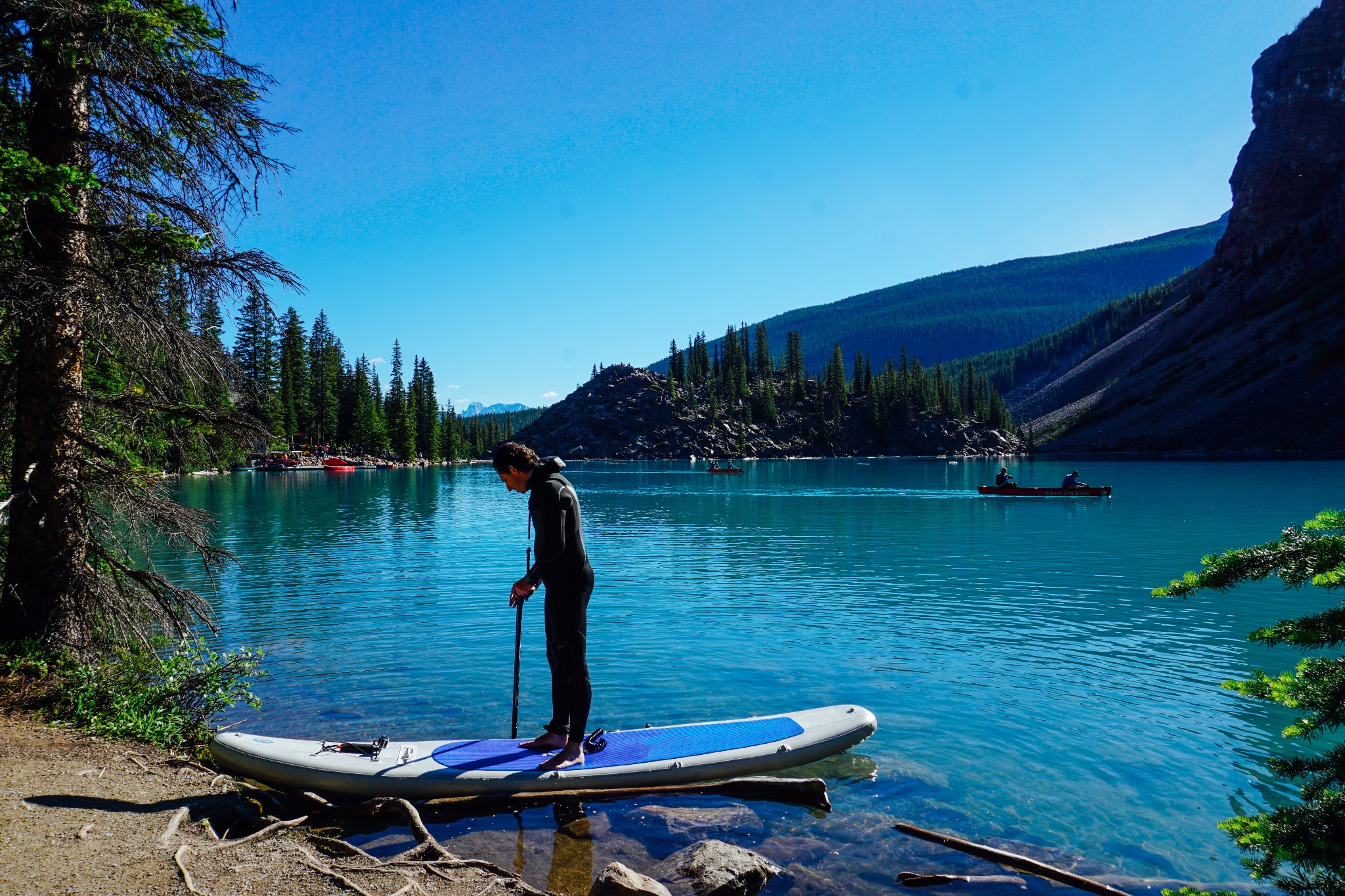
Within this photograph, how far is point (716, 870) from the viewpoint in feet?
23.6

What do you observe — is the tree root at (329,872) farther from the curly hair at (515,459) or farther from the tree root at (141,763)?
the curly hair at (515,459)

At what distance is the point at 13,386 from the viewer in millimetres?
9852

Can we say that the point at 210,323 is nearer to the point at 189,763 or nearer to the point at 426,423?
the point at 189,763

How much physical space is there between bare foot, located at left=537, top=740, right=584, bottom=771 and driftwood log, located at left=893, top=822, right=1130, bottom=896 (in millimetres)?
3547

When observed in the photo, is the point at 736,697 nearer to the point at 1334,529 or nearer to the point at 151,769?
the point at 151,769

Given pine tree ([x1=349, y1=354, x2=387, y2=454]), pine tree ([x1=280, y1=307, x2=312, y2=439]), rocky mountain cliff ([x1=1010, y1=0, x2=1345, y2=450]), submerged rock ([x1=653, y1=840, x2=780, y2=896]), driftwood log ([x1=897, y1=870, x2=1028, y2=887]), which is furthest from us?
rocky mountain cliff ([x1=1010, y1=0, x2=1345, y2=450])

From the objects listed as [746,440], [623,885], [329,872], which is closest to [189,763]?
[329,872]

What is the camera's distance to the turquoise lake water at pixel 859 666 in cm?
862

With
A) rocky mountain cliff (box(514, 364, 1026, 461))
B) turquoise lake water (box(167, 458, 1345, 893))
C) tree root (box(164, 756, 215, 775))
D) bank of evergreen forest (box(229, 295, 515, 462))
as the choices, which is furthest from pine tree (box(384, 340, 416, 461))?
tree root (box(164, 756, 215, 775))

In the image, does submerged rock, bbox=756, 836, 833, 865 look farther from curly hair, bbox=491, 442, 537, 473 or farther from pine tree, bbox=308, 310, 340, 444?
pine tree, bbox=308, 310, 340, 444

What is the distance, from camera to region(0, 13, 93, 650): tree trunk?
30.5 feet

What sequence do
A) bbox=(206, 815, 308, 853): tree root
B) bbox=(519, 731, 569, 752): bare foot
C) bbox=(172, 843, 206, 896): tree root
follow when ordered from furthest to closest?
bbox=(519, 731, 569, 752): bare foot < bbox=(206, 815, 308, 853): tree root < bbox=(172, 843, 206, 896): tree root

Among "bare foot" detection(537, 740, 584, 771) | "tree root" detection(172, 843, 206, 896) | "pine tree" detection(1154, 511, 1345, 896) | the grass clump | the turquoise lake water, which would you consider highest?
"pine tree" detection(1154, 511, 1345, 896)

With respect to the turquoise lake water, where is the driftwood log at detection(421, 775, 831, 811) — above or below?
above
